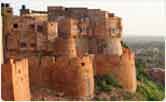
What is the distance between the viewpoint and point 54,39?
17.6 m

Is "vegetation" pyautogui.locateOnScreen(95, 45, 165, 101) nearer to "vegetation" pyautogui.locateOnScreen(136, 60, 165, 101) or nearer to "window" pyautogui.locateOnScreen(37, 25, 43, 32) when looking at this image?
"vegetation" pyautogui.locateOnScreen(136, 60, 165, 101)

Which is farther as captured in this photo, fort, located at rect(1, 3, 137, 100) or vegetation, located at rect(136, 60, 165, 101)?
vegetation, located at rect(136, 60, 165, 101)

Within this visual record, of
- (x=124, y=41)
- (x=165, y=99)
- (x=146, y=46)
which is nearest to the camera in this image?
(x=165, y=99)

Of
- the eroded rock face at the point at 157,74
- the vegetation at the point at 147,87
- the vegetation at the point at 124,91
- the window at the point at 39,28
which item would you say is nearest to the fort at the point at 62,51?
the window at the point at 39,28

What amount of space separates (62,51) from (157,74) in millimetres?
3107

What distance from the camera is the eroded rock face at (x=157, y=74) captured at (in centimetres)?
1952

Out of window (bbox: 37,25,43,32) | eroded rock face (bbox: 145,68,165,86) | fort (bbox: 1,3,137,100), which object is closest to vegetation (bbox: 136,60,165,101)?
eroded rock face (bbox: 145,68,165,86)

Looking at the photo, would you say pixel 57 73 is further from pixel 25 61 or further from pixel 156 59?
pixel 156 59

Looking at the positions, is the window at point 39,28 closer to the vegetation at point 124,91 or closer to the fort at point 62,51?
the fort at point 62,51

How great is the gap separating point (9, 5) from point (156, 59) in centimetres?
473

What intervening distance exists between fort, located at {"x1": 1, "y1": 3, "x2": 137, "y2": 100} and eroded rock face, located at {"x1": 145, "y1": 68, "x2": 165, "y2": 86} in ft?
2.23

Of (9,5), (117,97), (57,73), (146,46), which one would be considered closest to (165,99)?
(117,97)

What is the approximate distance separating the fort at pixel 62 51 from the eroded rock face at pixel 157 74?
679mm

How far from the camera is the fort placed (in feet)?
52.4
